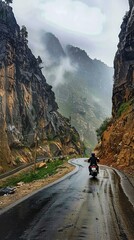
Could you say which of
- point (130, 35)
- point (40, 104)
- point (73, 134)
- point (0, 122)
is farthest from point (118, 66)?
point (73, 134)

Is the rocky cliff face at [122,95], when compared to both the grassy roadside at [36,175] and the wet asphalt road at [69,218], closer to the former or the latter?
the grassy roadside at [36,175]

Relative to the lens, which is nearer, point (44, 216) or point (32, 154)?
point (44, 216)

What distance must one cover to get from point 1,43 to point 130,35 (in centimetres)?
4198

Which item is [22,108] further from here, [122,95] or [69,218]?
[69,218]

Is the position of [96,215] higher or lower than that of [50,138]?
lower

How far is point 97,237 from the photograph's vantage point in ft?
23.3

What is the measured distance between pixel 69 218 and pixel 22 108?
92.4 m

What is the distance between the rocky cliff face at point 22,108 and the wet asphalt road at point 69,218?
59.3 meters

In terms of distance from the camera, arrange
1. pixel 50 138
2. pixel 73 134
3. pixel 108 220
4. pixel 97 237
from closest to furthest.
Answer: pixel 97 237 → pixel 108 220 → pixel 50 138 → pixel 73 134

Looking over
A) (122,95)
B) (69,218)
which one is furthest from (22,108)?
(69,218)

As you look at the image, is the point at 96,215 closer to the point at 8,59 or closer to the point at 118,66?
the point at 118,66

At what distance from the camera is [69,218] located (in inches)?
347

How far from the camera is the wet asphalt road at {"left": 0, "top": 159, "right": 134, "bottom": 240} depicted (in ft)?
23.6

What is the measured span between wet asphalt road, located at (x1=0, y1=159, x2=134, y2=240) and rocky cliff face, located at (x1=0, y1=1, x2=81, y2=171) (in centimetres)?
5933
